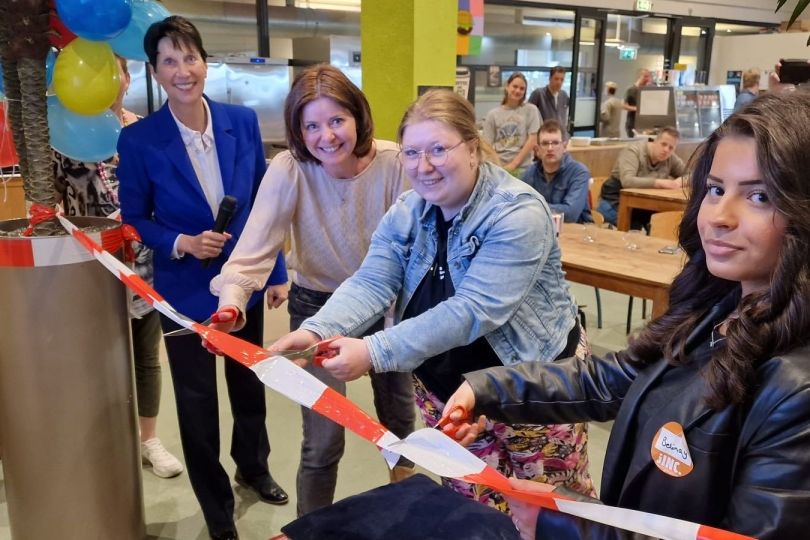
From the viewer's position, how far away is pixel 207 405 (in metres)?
2.23

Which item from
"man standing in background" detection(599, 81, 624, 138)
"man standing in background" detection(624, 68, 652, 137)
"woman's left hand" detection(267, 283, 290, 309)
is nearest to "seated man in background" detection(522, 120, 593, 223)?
"woman's left hand" detection(267, 283, 290, 309)

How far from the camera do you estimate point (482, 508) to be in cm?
136

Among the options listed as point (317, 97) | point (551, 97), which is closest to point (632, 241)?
point (317, 97)

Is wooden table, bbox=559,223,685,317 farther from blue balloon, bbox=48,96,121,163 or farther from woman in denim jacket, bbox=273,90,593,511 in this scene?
blue balloon, bbox=48,96,121,163

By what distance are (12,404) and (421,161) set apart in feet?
4.27

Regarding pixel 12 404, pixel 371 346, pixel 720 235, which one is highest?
pixel 720 235

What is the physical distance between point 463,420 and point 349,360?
28 centimetres

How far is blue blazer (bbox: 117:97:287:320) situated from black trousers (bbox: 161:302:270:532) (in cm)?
11

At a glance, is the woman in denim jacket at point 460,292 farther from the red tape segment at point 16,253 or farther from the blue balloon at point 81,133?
the blue balloon at point 81,133

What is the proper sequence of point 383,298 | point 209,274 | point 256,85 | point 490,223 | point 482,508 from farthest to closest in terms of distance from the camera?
point 256,85, point 209,274, point 383,298, point 490,223, point 482,508

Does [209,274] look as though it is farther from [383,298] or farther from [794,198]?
[794,198]

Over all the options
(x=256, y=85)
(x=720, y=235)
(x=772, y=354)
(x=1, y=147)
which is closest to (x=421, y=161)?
(x=720, y=235)

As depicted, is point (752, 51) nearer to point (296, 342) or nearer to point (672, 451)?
point (296, 342)

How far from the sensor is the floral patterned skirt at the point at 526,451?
1624 millimetres
